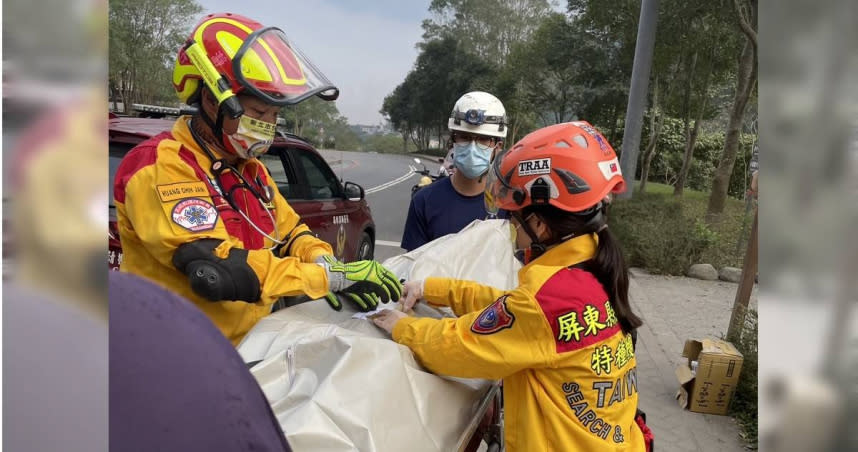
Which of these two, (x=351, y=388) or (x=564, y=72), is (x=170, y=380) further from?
(x=564, y=72)

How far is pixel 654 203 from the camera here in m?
11.6

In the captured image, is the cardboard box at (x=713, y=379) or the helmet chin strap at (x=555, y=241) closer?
the helmet chin strap at (x=555, y=241)

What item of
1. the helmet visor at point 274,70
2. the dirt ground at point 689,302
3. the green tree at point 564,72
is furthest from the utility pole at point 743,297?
the green tree at point 564,72

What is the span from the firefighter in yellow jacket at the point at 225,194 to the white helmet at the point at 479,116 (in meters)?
1.47

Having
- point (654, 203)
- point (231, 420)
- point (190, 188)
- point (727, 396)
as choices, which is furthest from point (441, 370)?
point (654, 203)

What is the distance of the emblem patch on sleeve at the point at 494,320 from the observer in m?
1.70

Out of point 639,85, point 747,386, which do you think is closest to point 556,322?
point 747,386

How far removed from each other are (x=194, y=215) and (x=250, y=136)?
0.44m

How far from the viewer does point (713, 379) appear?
14.7 feet

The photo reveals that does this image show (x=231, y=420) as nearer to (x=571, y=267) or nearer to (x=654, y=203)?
(x=571, y=267)

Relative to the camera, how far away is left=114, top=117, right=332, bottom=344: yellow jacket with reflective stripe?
183 cm

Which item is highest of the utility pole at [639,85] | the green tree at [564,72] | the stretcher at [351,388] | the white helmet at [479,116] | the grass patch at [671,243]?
the green tree at [564,72]

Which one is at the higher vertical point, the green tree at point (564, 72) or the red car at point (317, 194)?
the green tree at point (564, 72)

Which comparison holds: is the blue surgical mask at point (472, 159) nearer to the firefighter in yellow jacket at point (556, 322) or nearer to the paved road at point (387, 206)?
the firefighter in yellow jacket at point (556, 322)
